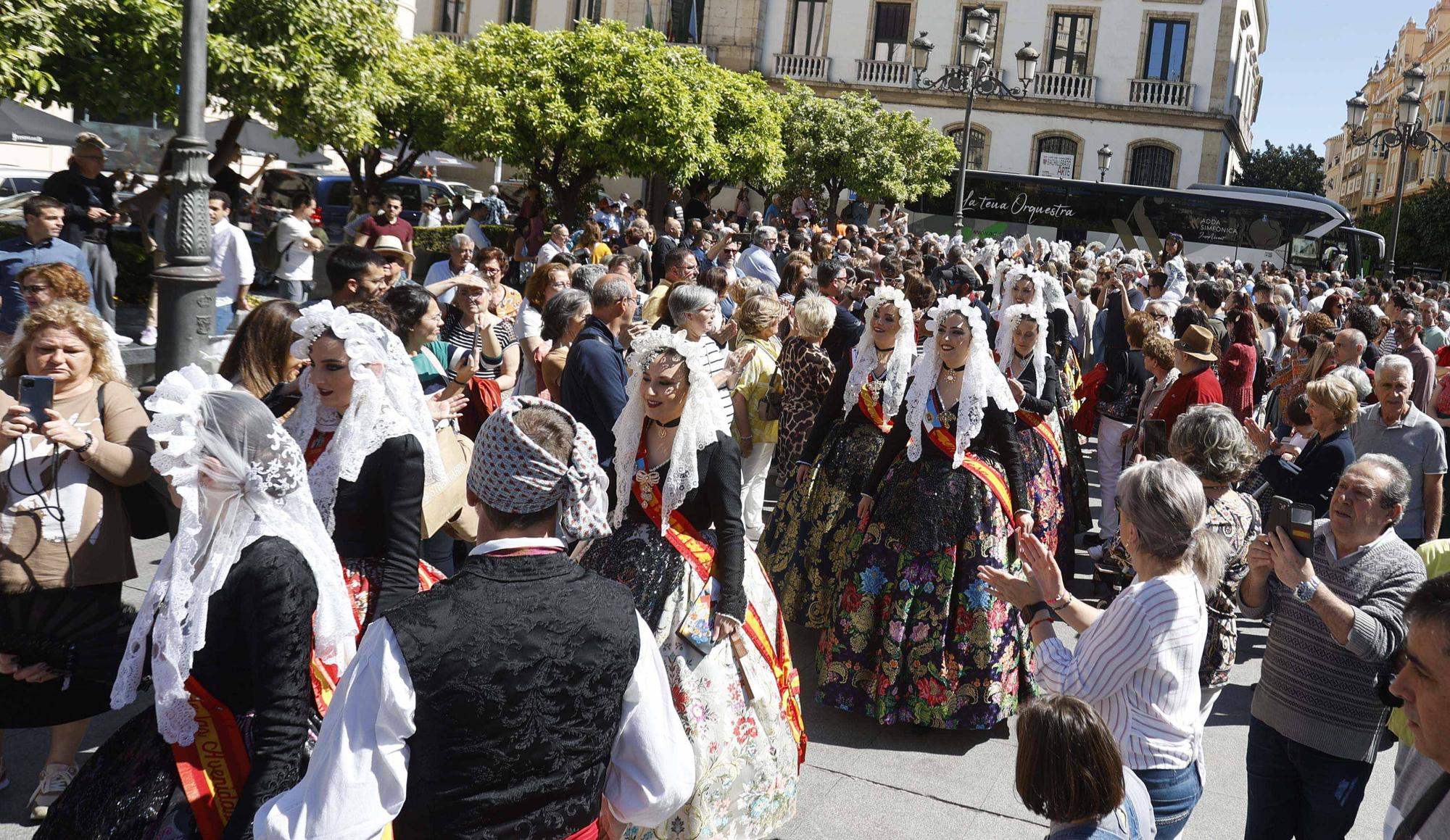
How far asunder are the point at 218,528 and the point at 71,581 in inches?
58.4

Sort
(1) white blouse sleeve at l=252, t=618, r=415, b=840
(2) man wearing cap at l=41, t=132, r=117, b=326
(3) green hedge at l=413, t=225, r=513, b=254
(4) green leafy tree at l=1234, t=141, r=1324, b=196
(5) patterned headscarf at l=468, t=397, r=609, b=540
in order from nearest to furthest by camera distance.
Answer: (1) white blouse sleeve at l=252, t=618, r=415, b=840 < (5) patterned headscarf at l=468, t=397, r=609, b=540 < (2) man wearing cap at l=41, t=132, r=117, b=326 < (3) green hedge at l=413, t=225, r=513, b=254 < (4) green leafy tree at l=1234, t=141, r=1324, b=196

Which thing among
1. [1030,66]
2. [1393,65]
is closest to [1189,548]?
[1030,66]

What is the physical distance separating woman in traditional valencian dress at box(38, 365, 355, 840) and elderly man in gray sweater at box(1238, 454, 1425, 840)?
2567 millimetres

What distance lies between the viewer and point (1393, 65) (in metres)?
90.8

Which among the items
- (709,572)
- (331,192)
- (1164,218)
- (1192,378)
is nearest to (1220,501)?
(709,572)

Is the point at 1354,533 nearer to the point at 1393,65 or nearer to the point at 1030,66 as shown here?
the point at 1030,66

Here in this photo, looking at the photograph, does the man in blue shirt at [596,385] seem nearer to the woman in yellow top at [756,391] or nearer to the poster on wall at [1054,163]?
the woman in yellow top at [756,391]

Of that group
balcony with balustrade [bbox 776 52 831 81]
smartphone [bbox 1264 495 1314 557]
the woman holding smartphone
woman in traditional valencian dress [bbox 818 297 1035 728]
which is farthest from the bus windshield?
the woman holding smartphone

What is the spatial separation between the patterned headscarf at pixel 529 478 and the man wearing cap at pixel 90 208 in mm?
→ 8159

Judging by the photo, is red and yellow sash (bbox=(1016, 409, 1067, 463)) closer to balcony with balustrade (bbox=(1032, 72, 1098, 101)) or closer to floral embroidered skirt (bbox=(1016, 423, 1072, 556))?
floral embroidered skirt (bbox=(1016, 423, 1072, 556))

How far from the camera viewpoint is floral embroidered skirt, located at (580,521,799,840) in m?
3.74

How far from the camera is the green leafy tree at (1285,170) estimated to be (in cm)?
6412

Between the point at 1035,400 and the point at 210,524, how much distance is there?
17.0ft

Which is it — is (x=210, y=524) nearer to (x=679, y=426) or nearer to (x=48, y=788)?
(x=679, y=426)
